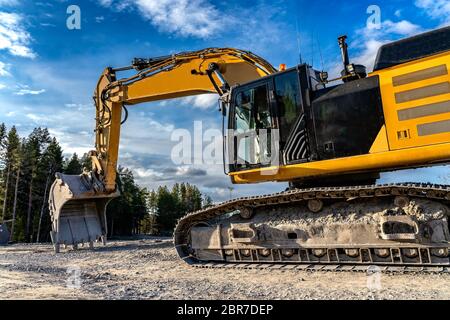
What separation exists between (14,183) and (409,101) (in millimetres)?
39109

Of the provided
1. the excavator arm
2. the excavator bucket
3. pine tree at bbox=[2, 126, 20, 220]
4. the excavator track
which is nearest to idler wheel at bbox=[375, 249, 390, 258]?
the excavator track

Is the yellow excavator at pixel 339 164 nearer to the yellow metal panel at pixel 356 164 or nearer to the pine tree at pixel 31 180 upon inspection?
the yellow metal panel at pixel 356 164

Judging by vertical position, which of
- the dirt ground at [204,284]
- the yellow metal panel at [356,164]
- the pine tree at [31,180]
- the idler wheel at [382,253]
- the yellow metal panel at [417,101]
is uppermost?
the pine tree at [31,180]

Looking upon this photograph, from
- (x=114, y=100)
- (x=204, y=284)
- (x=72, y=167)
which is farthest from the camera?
(x=72, y=167)

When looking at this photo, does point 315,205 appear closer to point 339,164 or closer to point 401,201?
point 339,164

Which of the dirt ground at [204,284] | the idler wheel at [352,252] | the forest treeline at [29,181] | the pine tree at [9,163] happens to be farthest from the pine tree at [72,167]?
the idler wheel at [352,252]

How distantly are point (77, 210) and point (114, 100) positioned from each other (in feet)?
12.5

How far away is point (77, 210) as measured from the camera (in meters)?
12.0

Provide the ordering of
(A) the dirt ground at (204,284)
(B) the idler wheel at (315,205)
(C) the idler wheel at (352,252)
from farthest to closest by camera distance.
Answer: (B) the idler wheel at (315,205)
(C) the idler wheel at (352,252)
(A) the dirt ground at (204,284)

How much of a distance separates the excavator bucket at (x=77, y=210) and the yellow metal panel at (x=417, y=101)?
9239 mm

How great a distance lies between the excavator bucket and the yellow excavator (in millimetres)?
5547

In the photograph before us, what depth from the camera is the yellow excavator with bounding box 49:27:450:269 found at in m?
5.11


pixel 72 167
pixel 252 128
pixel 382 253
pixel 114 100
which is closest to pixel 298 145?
pixel 252 128

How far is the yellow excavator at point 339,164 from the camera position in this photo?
511 centimetres
